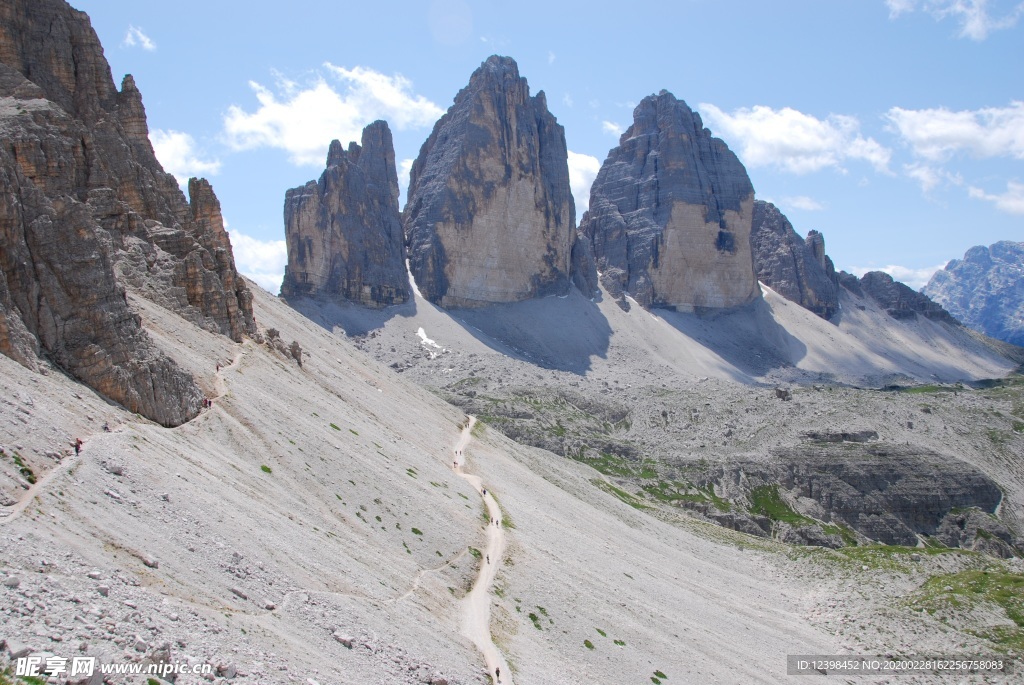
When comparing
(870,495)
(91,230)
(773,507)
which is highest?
(91,230)

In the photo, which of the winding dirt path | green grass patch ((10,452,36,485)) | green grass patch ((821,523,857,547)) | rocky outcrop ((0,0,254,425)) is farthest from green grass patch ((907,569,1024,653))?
green grass patch ((10,452,36,485))

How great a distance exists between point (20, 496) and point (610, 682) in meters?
24.9

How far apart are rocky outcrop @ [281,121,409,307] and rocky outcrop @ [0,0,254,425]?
348 ft

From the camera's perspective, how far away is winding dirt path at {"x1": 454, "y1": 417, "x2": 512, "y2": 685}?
3462 centimetres

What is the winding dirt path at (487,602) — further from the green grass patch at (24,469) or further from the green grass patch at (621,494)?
the green grass patch at (621,494)

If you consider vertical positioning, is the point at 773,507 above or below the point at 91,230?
below

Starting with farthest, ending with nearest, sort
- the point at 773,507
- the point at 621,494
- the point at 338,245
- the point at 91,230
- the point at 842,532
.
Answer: the point at 338,245, the point at 773,507, the point at 842,532, the point at 621,494, the point at 91,230

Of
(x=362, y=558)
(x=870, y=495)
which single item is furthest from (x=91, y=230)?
(x=870, y=495)

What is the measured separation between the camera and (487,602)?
4203 cm

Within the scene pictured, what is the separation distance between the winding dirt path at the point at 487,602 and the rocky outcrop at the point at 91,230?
17032 millimetres

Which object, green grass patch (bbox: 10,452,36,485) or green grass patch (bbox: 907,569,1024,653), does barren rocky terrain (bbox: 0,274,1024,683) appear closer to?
green grass patch (bbox: 10,452,36,485)

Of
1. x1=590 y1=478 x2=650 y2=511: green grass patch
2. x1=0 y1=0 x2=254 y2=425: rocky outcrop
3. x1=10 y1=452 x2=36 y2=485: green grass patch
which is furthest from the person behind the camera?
x1=590 y1=478 x2=650 y2=511: green grass patch

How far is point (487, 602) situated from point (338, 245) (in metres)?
152

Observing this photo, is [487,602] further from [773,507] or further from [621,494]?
[773,507]
